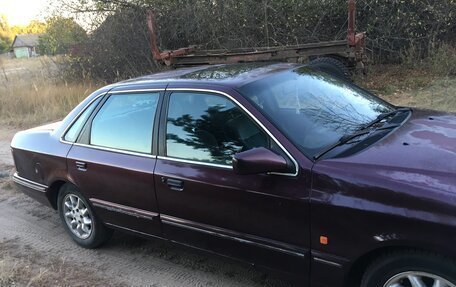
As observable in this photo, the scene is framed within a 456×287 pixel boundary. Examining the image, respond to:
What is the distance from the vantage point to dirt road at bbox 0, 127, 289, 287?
388cm

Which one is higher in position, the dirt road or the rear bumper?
the rear bumper

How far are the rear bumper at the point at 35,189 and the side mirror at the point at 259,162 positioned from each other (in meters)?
2.68

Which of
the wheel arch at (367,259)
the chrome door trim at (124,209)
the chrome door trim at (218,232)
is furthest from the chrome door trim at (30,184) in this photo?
the wheel arch at (367,259)

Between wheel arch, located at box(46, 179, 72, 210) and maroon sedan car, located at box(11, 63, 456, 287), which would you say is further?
wheel arch, located at box(46, 179, 72, 210)

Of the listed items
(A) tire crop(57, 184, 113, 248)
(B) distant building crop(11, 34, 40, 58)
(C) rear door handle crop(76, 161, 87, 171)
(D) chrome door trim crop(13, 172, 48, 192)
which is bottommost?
(B) distant building crop(11, 34, 40, 58)

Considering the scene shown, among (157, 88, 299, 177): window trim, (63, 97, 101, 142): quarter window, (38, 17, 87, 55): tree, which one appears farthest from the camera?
(38, 17, 87, 55): tree

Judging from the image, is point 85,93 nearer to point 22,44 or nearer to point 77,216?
point 77,216

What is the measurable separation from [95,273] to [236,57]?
22.6 ft

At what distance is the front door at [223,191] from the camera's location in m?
3.03

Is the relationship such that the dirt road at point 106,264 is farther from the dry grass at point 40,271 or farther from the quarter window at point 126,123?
the quarter window at point 126,123

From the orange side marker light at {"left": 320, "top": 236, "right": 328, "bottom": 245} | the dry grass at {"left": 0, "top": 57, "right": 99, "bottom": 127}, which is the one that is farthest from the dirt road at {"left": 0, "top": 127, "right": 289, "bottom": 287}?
the dry grass at {"left": 0, "top": 57, "right": 99, "bottom": 127}

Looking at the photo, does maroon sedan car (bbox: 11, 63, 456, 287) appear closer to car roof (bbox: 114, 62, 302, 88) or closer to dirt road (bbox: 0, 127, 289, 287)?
car roof (bbox: 114, 62, 302, 88)

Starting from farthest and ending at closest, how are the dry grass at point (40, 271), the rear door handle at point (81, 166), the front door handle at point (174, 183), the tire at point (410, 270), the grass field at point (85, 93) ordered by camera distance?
1. the grass field at point (85, 93)
2. the rear door handle at point (81, 166)
3. the dry grass at point (40, 271)
4. the front door handle at point (174, 183)
5. the tire at point (410, 270)

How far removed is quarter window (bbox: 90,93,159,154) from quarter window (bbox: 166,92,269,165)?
238 millimetres
